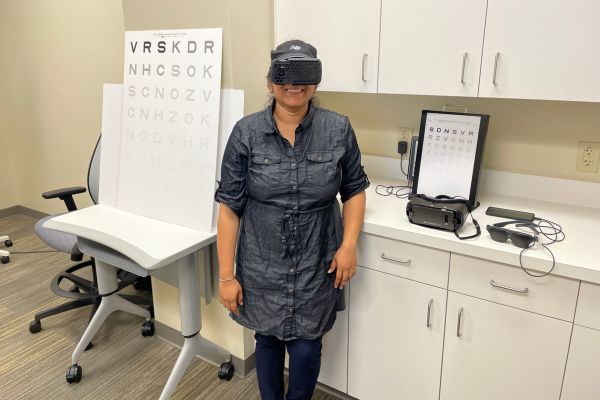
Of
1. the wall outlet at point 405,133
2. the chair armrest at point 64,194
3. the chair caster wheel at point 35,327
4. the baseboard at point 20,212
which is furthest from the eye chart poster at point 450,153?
the baseboard at point 20,212

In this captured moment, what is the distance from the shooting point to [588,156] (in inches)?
67.1

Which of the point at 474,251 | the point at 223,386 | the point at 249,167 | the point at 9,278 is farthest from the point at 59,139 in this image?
the point at 474,251

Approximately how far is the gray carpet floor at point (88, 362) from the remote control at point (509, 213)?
1047mm

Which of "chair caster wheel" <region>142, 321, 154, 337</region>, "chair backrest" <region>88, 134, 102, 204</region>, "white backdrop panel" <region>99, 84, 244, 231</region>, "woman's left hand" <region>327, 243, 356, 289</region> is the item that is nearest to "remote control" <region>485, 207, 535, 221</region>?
"woman's left hand" <region>327, 243, 356, 289</region>

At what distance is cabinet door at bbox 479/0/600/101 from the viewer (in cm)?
138

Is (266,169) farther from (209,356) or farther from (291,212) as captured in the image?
(209,356)

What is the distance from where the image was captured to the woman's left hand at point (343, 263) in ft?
4.94

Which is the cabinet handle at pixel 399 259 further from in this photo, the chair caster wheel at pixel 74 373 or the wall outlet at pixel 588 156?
the chair caster wheel at pixel 74 373

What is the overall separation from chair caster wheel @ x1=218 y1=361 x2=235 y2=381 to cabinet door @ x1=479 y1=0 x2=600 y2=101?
1.62 m

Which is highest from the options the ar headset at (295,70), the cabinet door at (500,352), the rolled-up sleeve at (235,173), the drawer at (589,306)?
the ar headset at (295,70)

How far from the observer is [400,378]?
5.65ft

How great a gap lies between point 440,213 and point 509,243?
0.23 meters

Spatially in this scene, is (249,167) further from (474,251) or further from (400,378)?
(400,378)

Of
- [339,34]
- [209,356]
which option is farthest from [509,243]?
[209,356]
